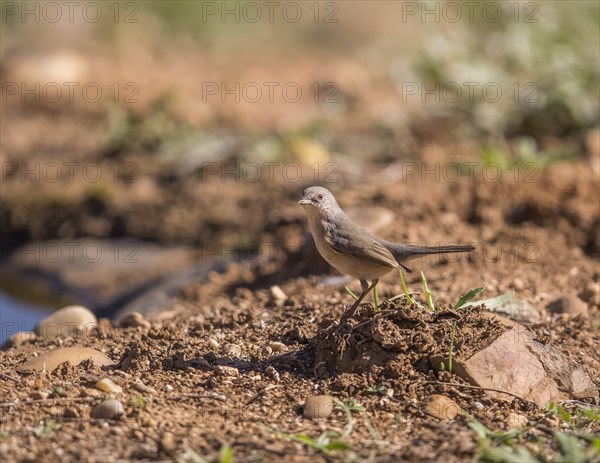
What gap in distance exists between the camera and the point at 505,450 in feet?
13.3

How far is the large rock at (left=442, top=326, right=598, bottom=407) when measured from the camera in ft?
15.9

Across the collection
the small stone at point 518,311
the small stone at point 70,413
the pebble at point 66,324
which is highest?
the small stone at point 518,311

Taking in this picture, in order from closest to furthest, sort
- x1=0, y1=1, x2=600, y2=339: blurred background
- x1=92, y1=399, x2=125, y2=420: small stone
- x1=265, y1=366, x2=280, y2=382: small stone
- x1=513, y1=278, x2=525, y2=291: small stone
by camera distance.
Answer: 1. x1=92, y1=399, x2=125, y2=420: small stone
2. x1=265, y1=366, x2=280, y2=382: small stone
3. x1=513, y1=278, x2=525, y2=291: small stone
4. x1=0, y1=1, x2=600, y2=339: blurred background

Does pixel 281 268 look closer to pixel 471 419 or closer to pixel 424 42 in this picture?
pixel 471 419

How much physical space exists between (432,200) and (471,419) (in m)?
4.21

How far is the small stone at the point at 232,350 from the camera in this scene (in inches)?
210

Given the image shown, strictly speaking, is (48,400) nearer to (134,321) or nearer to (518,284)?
(134,321)

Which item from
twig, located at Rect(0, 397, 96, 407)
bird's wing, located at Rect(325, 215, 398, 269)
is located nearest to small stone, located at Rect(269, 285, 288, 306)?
bird's wing, located at Rect(325, 215, 398, 269)

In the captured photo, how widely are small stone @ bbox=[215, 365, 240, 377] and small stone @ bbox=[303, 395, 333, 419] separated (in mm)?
562

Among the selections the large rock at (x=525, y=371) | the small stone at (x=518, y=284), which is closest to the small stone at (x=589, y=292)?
the small stone at (x=518, y=284)

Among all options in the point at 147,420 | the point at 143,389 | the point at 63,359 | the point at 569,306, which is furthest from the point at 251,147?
the point at 147,420

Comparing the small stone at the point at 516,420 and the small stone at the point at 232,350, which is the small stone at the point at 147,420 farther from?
the small stone at the point at 516,420

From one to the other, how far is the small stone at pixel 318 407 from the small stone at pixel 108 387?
0.98 m

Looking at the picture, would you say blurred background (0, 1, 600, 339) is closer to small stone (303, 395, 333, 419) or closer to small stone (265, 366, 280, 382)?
small stone (265, 366, 280, 382)
